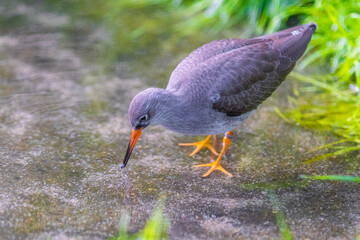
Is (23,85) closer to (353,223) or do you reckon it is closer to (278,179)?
(278,179)

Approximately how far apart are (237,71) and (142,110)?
0.99 metres

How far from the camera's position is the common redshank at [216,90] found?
12.9ft

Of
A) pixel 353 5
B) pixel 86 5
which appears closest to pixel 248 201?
pixel 353 5

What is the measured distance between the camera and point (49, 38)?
665 cm

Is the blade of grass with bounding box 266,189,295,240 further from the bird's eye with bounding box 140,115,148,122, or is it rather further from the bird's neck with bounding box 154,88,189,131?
the bird's eye with bounding box 140,115,148,122

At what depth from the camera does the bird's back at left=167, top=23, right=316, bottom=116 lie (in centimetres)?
410

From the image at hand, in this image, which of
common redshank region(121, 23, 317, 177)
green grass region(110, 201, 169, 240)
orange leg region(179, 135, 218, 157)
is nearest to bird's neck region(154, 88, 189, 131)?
common redshank region(121, 23, 317, 177)

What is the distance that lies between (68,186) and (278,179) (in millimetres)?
1787

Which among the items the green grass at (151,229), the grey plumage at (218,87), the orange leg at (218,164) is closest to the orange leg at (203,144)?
the orange leg at (218,164)

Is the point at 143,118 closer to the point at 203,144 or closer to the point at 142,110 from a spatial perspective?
the point at 142,110

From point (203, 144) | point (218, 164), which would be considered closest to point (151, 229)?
point (218, 164)

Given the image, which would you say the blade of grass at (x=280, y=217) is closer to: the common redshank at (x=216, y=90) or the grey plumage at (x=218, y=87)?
the common redshank at (x=216, y=90)

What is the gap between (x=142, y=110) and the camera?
379 cm

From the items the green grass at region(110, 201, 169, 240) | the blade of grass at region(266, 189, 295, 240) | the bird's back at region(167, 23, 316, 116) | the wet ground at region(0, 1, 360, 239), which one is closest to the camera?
the green grass at region(110, 201, 169, 240)
